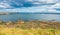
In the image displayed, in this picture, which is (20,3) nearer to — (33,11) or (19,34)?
(33,11)

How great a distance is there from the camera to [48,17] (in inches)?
218

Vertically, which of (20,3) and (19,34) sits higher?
(20,3)

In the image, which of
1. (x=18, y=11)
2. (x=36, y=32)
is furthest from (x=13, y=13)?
(x=36, y=32)

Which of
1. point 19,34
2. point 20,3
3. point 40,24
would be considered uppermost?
point 20,3

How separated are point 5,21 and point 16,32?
166 centimetres

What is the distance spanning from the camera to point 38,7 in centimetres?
548

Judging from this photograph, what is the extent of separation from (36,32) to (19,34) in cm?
52

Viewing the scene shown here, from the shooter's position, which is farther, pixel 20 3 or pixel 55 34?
pixel 20 3

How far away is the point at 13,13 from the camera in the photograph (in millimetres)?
5590

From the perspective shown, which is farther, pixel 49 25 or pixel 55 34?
pixel 49 25

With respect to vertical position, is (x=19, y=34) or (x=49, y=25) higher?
(x=19, y=34)

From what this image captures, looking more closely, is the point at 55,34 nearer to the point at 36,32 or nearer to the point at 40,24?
the point at 36,32

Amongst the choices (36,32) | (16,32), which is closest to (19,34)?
(16,32)

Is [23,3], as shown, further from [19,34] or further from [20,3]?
[19,34]
